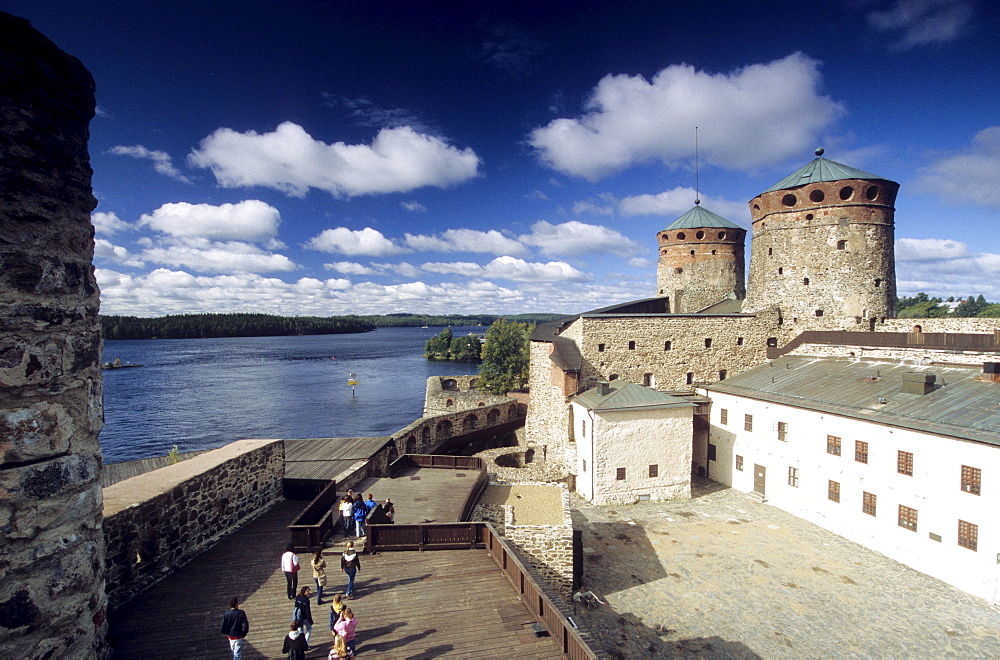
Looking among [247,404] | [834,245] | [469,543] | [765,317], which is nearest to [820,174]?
[834,245]

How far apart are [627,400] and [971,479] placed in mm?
9790

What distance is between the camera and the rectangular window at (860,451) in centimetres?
1529

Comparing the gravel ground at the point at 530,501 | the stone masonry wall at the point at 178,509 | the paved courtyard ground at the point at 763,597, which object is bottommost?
the paved courtyard ground at the point at 763,597

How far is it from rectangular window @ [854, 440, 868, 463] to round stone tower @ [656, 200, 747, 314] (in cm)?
1521

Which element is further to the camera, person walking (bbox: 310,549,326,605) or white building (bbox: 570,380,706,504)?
white building (bbox: 570,380,706,504)

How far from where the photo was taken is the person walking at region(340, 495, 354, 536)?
977cm

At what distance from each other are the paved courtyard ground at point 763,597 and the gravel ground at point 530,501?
2052 mm

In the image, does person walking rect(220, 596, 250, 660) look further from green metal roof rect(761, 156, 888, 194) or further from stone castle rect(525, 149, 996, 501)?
green metal roof rect(761, 156, 888, 194)

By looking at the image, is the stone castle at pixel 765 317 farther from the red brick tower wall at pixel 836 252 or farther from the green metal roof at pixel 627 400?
the green metal roof at pixel 627 400

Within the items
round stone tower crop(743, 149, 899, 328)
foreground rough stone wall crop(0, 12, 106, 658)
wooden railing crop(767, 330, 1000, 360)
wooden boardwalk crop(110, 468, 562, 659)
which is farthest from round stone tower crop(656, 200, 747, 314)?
foreground rough stone wall crop(0, 12, 106, 658)

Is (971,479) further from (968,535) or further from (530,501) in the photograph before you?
(530,501)

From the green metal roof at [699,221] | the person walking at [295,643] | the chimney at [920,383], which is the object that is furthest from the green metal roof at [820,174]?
the person walking at [295,643]

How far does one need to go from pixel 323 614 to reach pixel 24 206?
20.7 ft

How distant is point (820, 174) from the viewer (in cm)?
2314
